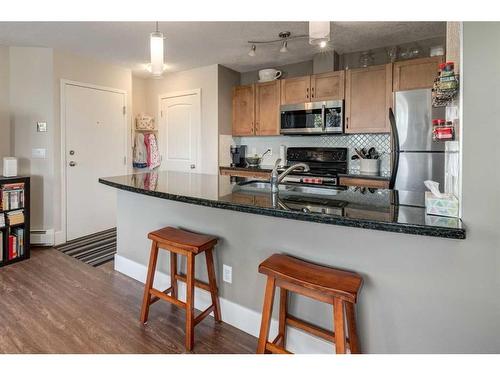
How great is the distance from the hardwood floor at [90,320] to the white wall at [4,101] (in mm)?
1535

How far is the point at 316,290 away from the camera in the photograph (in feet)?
4.02

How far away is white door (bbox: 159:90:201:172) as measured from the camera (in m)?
4.47

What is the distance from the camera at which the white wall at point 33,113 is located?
340cm

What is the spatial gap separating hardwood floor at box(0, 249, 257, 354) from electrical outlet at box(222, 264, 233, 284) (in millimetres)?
297

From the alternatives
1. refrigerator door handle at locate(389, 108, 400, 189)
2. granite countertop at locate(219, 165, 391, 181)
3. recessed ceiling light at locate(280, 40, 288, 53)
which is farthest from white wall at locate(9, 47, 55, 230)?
refrigerator door handle at locate(389, 108, 400, 189)

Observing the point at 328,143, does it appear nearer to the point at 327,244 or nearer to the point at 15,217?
the point at 327,244

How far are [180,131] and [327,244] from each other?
370cm

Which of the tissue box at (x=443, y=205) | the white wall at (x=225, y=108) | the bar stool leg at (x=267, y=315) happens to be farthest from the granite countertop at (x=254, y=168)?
the tissue box at (x=443, y=205)

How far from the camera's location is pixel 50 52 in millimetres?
3436

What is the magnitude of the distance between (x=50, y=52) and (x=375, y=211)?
3.97 metres

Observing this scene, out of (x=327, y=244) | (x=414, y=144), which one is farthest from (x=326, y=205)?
(x=414, y=144)

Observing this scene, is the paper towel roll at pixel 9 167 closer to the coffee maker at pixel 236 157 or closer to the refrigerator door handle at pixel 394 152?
the coffee maker at pixel 236 157

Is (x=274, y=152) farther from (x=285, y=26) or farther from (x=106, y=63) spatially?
Result: (x=106, y=63)

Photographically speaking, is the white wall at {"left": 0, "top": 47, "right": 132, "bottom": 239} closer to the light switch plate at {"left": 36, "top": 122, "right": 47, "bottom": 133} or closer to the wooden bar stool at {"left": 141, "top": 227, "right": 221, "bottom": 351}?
the light switch plate at {"left": 36, "top": 122, "right": 47, "bottom": 133}
